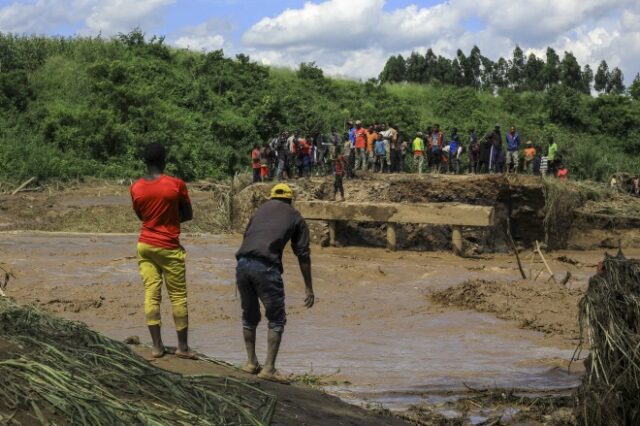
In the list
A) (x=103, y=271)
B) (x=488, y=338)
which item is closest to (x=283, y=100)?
(x=103, y=271)

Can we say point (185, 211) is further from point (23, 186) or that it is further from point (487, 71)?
point (487, 71)

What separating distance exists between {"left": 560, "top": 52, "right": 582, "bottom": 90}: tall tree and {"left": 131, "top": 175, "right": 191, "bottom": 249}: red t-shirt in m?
50.6

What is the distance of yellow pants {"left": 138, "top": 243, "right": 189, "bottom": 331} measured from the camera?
26.6 feet

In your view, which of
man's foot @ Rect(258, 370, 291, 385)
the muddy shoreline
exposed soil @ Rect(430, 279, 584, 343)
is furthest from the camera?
exposed soil @ Rect(430, 279, 584, 343)

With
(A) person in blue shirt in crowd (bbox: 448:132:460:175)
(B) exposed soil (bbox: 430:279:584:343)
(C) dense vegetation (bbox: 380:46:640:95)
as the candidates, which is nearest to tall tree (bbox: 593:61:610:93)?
(C) dense vegetation (bbox: 380:46:640:95)

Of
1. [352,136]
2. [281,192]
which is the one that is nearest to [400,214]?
[352,136]

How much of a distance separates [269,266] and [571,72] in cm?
5136

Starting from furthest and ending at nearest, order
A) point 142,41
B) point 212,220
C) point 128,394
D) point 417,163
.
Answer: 1. point 142,41
2. point 417,163
3. point 212,220
4. point 128,394

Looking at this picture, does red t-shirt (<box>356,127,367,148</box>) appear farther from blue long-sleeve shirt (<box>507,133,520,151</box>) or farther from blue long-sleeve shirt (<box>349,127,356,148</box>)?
blue long-sleeve shirt (<box>507,133,520,151</box>)

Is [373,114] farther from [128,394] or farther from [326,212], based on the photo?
[128,394]

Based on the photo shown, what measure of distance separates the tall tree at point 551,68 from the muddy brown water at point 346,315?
37.2 meters

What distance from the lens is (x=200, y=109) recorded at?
40.2 m

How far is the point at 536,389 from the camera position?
9719 millimetres

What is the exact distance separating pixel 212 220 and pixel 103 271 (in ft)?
26.7
